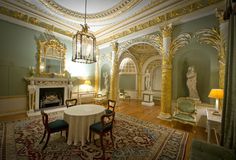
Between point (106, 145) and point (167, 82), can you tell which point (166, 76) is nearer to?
point (167, 82)

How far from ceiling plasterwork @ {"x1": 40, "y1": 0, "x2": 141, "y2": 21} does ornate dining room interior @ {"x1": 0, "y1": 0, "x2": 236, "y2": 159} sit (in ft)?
0.07

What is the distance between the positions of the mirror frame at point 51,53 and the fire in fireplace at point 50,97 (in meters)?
0.82

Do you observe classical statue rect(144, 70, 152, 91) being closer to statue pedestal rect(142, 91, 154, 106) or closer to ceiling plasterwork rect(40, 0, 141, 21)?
statue pedestal rect(142, 91, 154, 106)

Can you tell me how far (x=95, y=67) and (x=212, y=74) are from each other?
666cm

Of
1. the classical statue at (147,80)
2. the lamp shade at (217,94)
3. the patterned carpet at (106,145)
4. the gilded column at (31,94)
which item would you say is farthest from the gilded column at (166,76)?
the gilded column at (31,94)

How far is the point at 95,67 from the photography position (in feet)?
27.2

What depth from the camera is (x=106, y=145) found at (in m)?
2.85

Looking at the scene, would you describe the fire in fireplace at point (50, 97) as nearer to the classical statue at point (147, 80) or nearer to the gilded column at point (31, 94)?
the gilded column at point (31, 94)

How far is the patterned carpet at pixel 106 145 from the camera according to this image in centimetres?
243

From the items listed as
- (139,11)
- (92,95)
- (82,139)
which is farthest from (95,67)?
(82,139)

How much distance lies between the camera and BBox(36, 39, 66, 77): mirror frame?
18.7 ft

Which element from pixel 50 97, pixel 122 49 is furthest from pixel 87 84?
pixel 122 49

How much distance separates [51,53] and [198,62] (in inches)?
274

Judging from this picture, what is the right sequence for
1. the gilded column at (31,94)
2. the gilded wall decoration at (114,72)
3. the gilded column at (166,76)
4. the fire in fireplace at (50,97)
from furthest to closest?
the gilded wall decoration at (114,72)
the fire in fireplace at (50,97)
the gilded column at (31,94)
the gilded column at (166,76)
